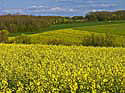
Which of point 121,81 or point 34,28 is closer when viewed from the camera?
point 121,81

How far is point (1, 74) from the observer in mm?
9977

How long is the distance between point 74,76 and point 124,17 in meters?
91.8

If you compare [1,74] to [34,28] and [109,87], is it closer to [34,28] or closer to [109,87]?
[109,87]

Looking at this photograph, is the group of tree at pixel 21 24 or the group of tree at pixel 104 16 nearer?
the group of tree at pixel 21 24

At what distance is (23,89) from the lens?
780cm

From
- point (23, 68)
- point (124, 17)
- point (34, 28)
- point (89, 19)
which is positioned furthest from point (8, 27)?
point (23, 68)

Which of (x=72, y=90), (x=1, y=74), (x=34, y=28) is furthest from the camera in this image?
(x=34, y=28)

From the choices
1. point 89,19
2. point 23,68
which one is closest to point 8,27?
point 89,19

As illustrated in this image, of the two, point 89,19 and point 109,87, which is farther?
point 89,19

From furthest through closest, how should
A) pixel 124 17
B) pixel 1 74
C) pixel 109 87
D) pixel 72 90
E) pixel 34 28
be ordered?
pixel 124 17 → pixel 34 28 → pixel 1 74 → pixel 109 87 → pixel 72 90

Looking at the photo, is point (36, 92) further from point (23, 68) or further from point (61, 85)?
point (23, 68)

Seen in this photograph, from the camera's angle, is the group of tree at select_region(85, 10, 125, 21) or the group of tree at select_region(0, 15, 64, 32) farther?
the group of tree at select_region(85, 10, 125, 21)

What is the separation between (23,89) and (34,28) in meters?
80.3

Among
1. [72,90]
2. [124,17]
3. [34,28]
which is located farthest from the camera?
[124,17]
